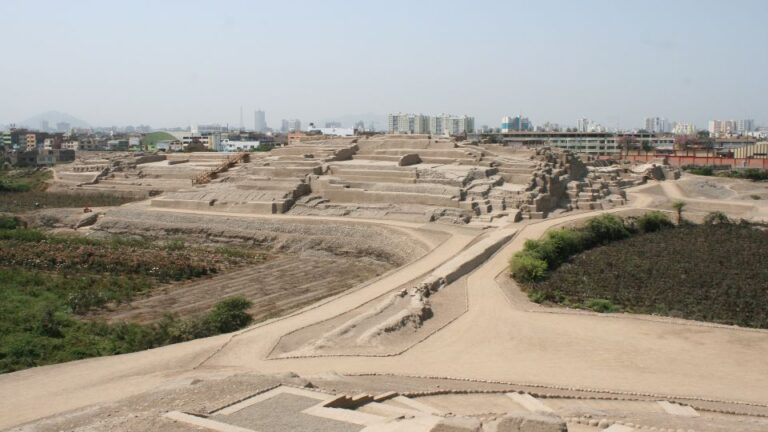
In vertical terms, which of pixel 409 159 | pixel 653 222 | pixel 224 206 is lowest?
pixel 653 222

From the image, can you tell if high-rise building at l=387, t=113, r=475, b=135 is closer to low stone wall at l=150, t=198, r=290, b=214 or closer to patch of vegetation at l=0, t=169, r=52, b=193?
patch of vegetation at l=0, t=169, r=52, b=193

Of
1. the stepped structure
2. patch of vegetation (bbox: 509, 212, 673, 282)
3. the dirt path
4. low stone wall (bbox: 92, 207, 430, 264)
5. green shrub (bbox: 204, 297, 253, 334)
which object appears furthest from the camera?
the stepped structure

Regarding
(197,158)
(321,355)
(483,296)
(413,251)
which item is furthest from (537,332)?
(197,158)

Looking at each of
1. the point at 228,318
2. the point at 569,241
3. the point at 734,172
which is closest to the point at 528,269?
the point at 569,241

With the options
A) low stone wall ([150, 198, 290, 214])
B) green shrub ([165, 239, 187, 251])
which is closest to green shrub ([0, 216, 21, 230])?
low stone wall ([150, 198, 290, 214])

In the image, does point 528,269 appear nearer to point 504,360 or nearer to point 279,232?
point 504,360
